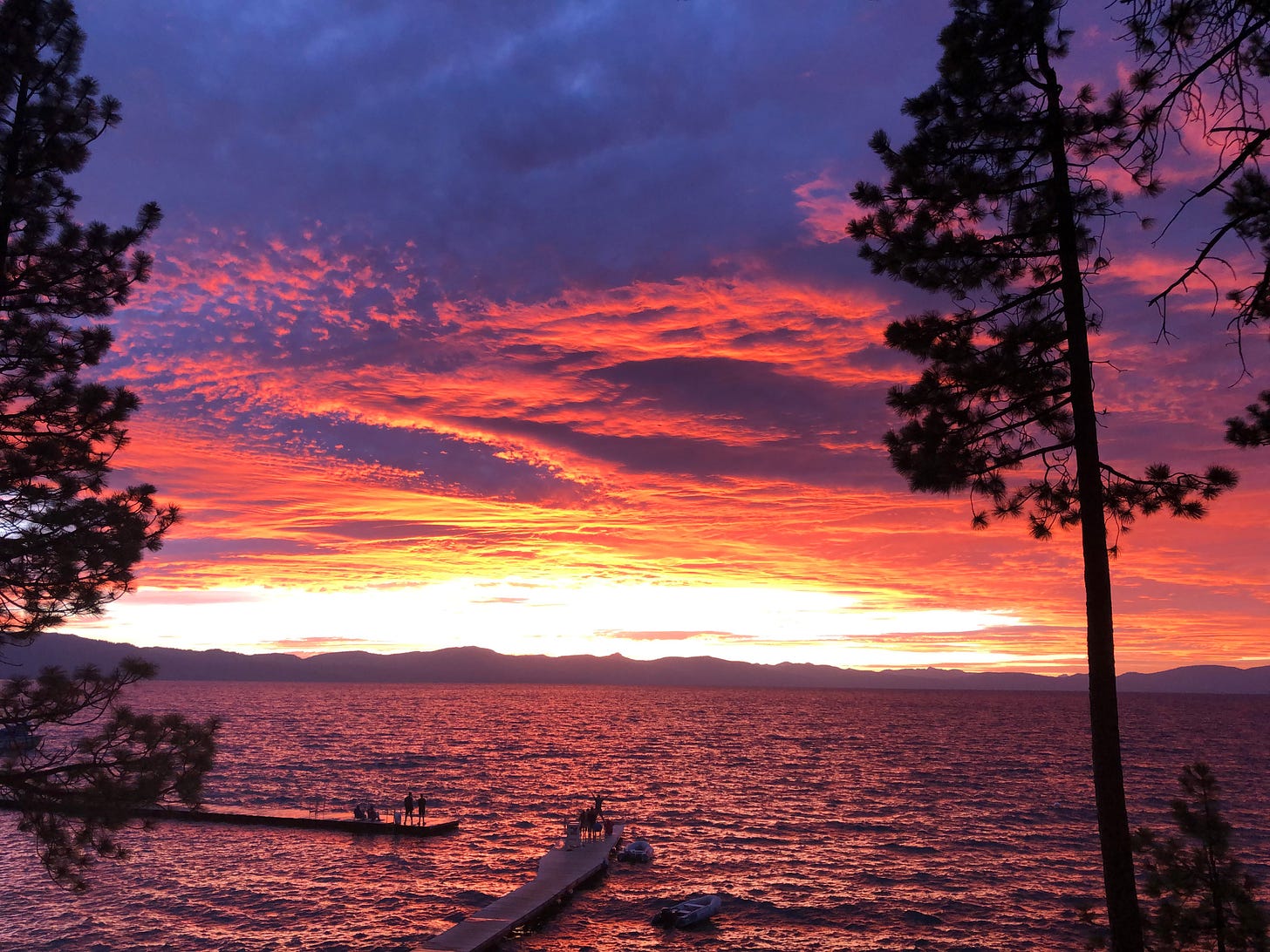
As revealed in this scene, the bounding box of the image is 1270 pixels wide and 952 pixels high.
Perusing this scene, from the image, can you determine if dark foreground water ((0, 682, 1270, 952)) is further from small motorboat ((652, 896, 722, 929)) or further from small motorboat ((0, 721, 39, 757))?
small motorboat ((0, 721, 39, 757))

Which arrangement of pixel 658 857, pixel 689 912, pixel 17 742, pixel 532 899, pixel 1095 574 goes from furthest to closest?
pixel 658 857, pixel 532 899, pixel 689 912, pixel 17 742, pixel 1095 574

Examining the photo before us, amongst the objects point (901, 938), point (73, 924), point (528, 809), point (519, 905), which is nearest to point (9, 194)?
point (519, 905)

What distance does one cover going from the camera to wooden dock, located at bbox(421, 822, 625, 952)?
105 feet

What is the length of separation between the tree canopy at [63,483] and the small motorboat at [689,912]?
1050 inches

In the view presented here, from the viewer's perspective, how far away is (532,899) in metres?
38.3

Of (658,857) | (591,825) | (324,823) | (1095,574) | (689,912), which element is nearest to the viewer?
(1095,574)

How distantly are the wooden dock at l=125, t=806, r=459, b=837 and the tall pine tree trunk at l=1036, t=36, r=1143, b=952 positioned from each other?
5118 cm

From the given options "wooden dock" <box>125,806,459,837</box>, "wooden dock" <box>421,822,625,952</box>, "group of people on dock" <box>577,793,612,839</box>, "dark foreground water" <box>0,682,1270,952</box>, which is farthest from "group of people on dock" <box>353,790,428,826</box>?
"wooden dock" <box>421,822,625,952</box>

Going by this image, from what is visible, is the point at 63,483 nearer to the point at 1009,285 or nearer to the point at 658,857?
the point at 1009,285

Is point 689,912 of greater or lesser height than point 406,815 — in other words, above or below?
above

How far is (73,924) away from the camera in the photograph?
123 ft

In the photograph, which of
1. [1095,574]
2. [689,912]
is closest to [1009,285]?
[1095,574]

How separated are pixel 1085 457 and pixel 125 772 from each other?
17738 mm

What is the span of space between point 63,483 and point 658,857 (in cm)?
4344
